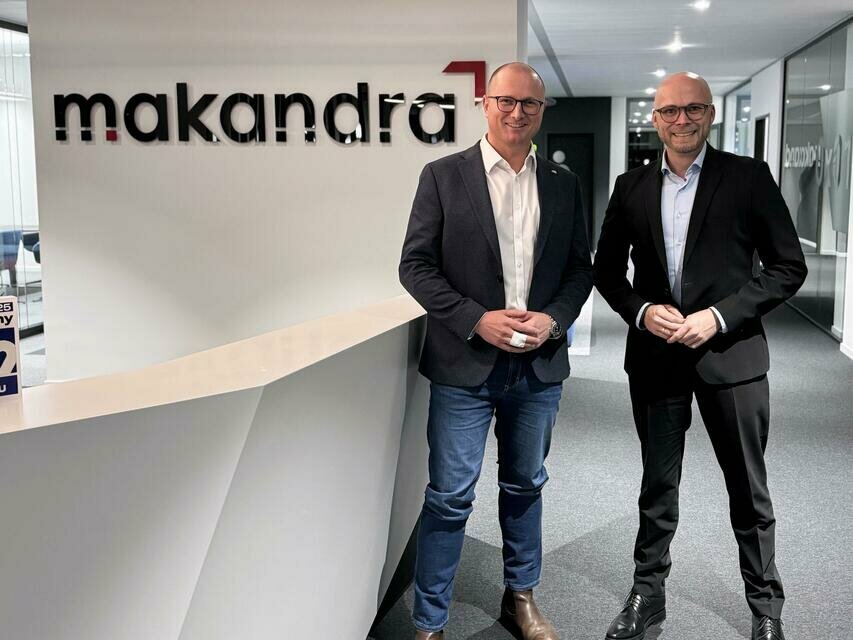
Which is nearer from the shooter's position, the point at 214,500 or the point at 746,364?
the point at 214,500

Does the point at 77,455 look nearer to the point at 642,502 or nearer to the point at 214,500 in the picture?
the point at 214,500

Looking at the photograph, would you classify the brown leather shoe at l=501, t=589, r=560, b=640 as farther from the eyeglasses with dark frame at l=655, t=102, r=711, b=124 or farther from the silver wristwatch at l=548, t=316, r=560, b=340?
the eyeglasses with dark frame at l=655, t=102, r=711, b=124

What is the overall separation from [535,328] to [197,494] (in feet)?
3.58

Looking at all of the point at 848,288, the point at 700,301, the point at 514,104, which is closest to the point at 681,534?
the point at 700,301

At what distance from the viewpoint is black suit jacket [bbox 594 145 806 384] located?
259 centimetres

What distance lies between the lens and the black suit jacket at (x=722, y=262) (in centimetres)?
259

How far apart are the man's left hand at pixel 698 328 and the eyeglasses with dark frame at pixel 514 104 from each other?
0.70 metres

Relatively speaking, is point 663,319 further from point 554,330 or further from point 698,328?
point 554,330

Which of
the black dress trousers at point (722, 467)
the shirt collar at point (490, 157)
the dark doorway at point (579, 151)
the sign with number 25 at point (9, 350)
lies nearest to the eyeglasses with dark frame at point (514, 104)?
the shirt collar at point (490, 157)

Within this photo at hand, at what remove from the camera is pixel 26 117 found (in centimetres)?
898

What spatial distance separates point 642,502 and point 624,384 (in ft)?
12.8

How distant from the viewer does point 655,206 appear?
270 cm

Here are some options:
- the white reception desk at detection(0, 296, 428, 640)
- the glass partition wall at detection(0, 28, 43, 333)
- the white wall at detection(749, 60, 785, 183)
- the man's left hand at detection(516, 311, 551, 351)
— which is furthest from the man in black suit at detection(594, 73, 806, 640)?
the white wall at detection(749, 60, 785, 183)

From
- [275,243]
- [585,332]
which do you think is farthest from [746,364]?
[585,332]
